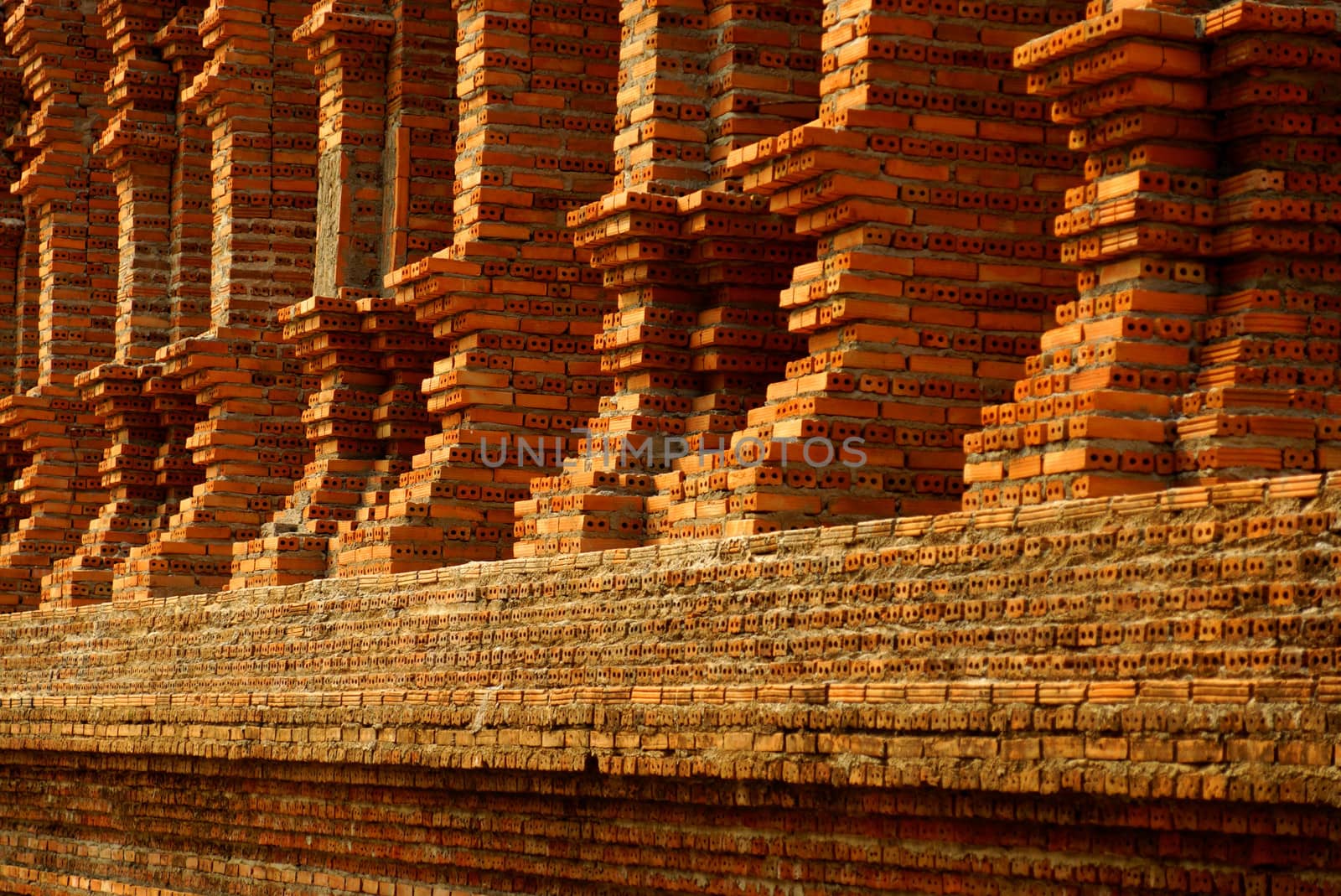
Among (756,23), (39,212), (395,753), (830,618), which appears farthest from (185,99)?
(830,618)

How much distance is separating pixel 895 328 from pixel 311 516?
18.2 feet

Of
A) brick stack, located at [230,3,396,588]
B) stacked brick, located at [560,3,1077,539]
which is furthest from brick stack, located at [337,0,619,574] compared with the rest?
stacked brick, located at [560,3,1077,539]

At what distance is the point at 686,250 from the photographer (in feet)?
38.8

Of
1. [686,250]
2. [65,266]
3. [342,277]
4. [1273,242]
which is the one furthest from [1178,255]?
[65,266]

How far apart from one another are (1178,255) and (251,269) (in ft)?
32.5

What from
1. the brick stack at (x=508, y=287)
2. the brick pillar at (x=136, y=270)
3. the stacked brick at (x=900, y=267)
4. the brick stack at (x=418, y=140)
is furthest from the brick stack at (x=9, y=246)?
the stacked brick at (x=900, y=267)

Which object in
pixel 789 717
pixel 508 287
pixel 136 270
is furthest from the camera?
pixel 136 270

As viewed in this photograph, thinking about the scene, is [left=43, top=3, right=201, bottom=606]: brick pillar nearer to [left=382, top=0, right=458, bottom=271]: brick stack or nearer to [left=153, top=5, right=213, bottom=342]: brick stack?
[left=153, top=5, right=213, bottom=342]: brick stack

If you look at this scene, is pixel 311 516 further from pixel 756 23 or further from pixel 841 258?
pixel 841 258

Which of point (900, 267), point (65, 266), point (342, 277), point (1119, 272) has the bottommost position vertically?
point (1119, 272)

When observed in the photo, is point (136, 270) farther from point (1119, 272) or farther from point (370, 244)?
point (1119, 272)

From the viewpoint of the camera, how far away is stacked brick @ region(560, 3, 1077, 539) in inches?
399

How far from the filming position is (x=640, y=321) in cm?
1179

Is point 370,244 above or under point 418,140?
under
